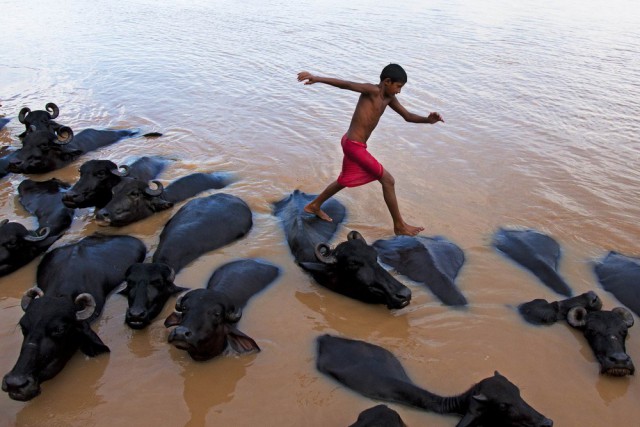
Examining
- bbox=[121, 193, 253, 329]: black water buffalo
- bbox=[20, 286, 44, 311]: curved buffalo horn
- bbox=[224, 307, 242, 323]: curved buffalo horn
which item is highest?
bbox=[224, 307, 242, 323]: curved buffalo horn

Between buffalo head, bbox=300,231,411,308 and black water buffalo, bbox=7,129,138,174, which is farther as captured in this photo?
black water buffalo, bbox=7,129,138,174

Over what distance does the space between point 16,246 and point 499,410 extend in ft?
14.3

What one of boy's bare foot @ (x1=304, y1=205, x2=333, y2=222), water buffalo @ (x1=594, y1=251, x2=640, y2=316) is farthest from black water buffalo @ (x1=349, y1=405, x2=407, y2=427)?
boy's bare foot @ (x1=304, y1=205, x2=333, y2=222)

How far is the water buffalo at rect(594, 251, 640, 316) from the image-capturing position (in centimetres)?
445

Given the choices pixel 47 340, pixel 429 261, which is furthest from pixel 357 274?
pixel 47 340

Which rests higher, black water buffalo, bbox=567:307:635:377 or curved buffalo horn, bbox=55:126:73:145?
black water buffalo, bbox=567:307:635:377

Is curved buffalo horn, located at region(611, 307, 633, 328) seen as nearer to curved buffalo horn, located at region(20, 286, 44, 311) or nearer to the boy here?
the boy

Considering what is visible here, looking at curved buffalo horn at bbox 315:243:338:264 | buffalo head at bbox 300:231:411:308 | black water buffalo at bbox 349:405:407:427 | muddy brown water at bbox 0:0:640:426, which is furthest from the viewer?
curved buffalo horn at bbox 315:243:338:264

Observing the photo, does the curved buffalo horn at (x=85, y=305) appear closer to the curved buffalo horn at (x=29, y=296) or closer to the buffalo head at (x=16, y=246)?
the curved buffalo horn at (x=29, y=296)

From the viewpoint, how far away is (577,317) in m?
4.05

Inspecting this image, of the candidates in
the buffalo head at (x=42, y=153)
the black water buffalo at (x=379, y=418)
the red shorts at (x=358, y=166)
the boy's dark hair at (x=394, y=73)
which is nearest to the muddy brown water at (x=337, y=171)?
the buffalo head at (x=42, y=153)

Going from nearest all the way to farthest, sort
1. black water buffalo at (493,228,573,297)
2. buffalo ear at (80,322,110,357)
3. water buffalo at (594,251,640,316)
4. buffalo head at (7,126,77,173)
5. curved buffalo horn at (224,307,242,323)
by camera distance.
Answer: buffalo ear at (80,322,110,357)
curved buffalo horn at (224,307,242,323)
water buffalo at (594,251,640,316)
black water buffalo at (493,228,573,297)
buffalo head at (7,126,77,173)

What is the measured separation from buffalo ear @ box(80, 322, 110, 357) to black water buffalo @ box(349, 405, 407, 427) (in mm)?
1994

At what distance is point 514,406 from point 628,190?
5002 millimetres
